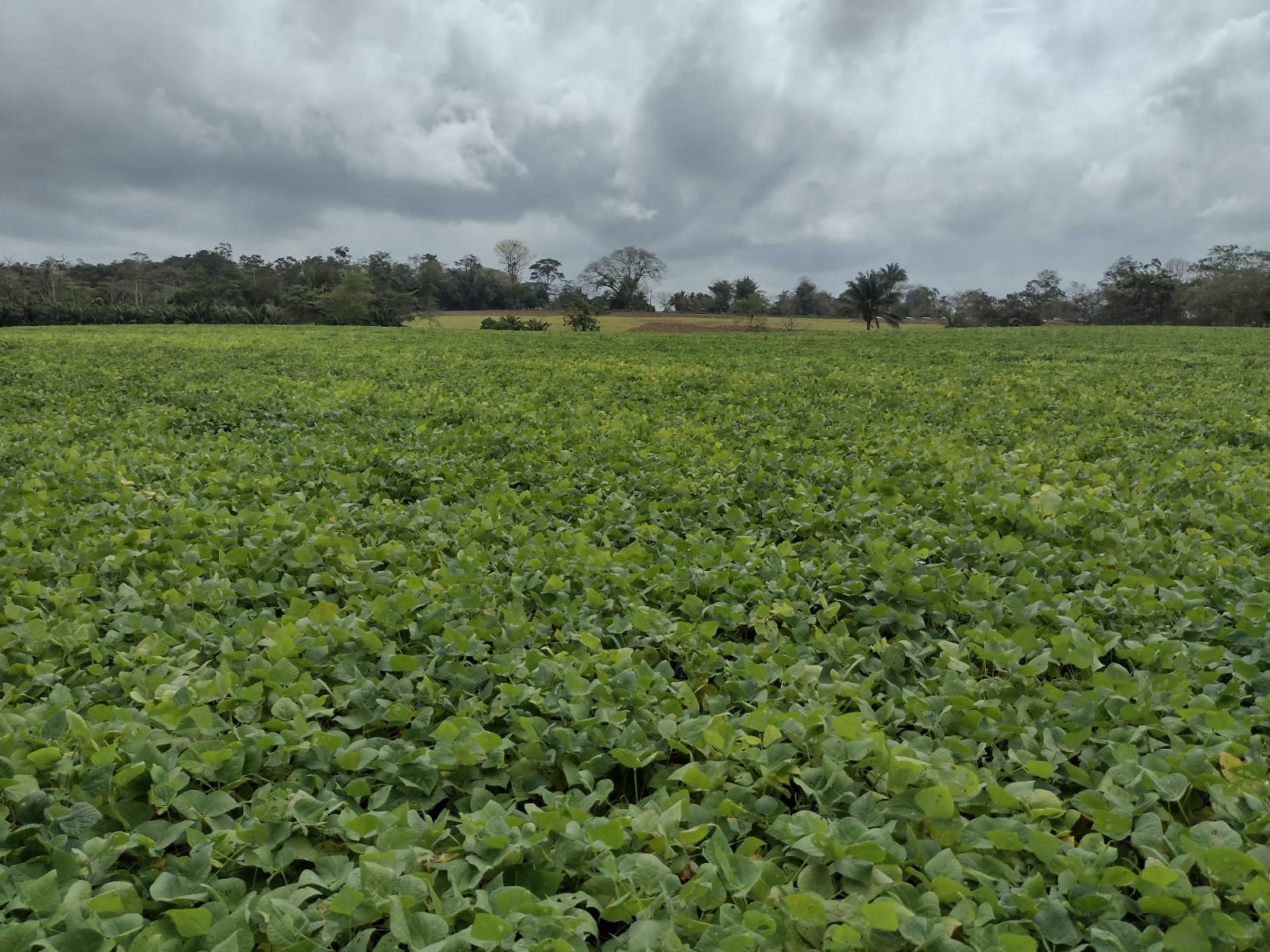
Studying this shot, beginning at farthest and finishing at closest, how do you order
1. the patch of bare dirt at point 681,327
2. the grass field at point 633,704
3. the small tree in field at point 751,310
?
the small tree in field at point 751,310 < the patch of bare dirt at point 681,327 < the grass field at point 633,704

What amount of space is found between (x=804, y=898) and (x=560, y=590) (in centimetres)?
193

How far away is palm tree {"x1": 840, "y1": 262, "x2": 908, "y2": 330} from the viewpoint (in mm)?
48062

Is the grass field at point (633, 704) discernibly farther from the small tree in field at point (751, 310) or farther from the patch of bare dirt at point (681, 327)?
the small tree in field at point (751, 310)

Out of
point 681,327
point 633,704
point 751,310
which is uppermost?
point 751,310

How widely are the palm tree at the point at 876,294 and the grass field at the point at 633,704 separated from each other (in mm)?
45878

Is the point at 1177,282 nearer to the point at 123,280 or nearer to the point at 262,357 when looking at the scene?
the point at 262,357

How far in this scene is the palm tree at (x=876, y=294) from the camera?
48.1m

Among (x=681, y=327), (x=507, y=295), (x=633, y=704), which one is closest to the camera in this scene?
(x=633, y=704)

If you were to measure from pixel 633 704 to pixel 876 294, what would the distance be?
50784 mm

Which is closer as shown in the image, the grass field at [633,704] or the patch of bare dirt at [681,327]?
the grass field at [633,704]

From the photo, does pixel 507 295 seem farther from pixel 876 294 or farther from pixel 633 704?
pixel 633 704

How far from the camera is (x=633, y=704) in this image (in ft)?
7.64

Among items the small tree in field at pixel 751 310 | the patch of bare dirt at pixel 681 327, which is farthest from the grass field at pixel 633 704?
the small tree in field at pixel 751 310

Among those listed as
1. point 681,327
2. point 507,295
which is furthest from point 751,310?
point 507,295
